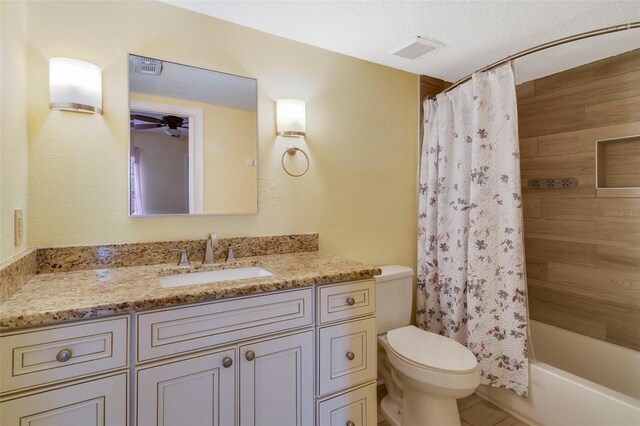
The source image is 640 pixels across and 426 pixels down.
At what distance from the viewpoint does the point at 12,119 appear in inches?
45.4

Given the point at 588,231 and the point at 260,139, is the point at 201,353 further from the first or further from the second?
the point at 588,231

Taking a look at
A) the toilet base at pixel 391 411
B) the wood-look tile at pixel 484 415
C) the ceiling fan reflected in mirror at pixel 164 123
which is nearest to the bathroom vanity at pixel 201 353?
the toilet base at pixel 391 411

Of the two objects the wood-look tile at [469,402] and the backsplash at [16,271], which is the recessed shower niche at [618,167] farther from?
the backsplash at [16,271]

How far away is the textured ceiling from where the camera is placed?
5.14 ft

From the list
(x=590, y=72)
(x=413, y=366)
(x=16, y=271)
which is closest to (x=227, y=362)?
(x=16, y=271)

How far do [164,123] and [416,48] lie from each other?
153 cm

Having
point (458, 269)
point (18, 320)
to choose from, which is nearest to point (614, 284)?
point (458, 269)

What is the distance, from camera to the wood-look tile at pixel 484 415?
1.83 metres

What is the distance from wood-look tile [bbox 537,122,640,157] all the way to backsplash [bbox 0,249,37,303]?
3.02 meters

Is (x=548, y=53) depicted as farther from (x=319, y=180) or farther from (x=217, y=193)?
(x=217, y=193)

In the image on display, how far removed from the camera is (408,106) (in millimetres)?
2379

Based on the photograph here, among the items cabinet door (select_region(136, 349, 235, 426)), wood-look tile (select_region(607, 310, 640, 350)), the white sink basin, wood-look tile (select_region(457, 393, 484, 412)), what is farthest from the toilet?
wood-look tile (select_region(607, 310, 640, 350))

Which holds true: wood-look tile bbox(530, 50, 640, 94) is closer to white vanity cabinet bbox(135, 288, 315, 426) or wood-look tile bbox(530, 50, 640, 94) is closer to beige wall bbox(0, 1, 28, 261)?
white vanity cabinet bbox(135, 288, 315, 426)

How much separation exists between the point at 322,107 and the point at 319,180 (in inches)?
18.1
